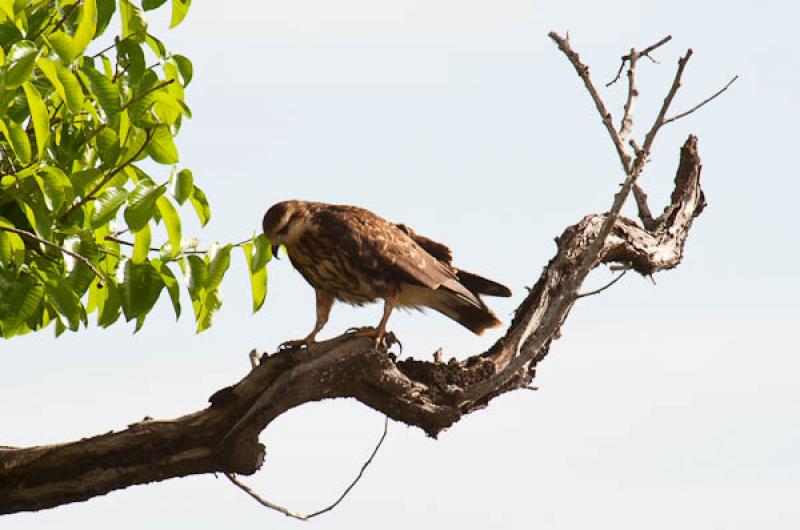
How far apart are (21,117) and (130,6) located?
58cm

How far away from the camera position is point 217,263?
3.95 m

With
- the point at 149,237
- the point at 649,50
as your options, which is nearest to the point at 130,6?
the point at 149,237

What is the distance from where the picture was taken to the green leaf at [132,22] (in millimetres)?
3930

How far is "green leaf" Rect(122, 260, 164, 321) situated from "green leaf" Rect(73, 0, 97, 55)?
728 millimetres

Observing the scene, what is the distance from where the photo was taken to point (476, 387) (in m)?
4.56

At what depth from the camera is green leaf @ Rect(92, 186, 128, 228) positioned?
3.60 metres

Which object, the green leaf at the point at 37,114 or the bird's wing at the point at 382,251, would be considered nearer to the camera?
the green leaf at the point at 37,114

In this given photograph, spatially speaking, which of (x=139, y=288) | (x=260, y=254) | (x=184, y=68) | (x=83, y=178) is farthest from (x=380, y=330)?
(x=83, y=178)

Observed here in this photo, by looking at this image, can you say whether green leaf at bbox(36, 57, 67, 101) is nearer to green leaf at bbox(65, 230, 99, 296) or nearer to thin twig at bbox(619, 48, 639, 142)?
green leaf at bbox(65, 230, 99, 296)

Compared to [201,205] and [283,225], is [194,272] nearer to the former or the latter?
[201,205]

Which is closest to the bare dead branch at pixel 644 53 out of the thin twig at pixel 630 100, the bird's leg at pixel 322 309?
the thin twig at pixel 630 100

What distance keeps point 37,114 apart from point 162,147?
1.61 feet

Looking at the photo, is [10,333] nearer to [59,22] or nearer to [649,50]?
[59,22]

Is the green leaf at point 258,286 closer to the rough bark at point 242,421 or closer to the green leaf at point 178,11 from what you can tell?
the rough bark at point 242,421
